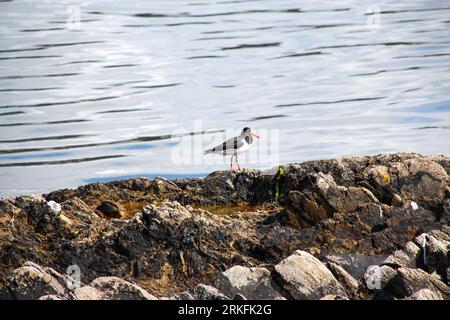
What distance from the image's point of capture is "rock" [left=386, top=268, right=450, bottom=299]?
892 cm

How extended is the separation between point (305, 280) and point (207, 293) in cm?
92

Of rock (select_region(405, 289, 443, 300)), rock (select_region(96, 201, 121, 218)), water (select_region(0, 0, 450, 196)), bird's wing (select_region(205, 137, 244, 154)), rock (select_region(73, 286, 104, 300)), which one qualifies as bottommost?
water (select_region(0, 0, 450, 196))

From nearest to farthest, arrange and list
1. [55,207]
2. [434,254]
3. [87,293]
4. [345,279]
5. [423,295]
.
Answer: [423,295] < [87,293] < [345,279] < [434,254] < [55,207]

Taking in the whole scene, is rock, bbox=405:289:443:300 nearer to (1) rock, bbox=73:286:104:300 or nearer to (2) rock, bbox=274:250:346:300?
(2) rock, bbox=274:250:346:300

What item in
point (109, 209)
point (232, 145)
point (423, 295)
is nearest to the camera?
point (423, 295)

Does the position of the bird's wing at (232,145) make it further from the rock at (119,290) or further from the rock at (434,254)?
the rock at (119,290)

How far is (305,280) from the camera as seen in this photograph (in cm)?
916

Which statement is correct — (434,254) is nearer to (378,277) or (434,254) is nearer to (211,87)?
(378,277)

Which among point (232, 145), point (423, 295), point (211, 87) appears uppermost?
point (423, 295)

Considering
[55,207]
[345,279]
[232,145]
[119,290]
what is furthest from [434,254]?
[232,145]

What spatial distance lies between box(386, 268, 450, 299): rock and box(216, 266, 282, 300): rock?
1048mm

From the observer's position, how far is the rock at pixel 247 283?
359 inches

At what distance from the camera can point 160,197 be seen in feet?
40.1

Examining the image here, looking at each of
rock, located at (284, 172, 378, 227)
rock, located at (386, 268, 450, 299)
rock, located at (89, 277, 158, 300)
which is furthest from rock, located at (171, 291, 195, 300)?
rock, located at (284, 172, 378, 227)
